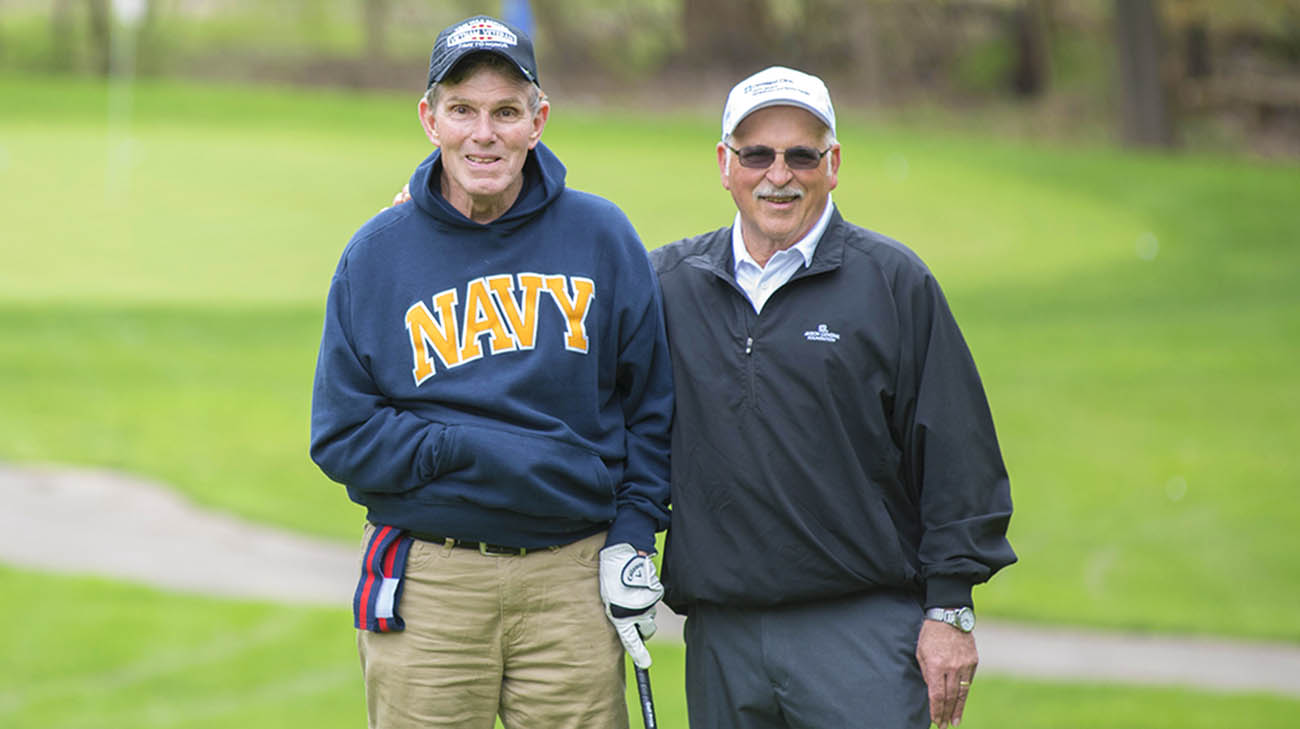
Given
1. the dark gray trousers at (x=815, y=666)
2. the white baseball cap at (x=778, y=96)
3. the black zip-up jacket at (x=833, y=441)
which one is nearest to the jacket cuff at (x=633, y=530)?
the black zip-up jacket at (x=833, y=441)

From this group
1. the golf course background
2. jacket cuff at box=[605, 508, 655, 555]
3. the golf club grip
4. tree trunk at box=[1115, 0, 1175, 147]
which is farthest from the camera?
tree trunk at box=[1115, 0, 1175, 147]

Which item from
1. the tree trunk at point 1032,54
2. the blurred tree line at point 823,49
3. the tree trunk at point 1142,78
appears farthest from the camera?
the tree trunk at point 1032,54

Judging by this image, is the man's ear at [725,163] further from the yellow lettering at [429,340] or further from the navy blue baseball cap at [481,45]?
the yellow lettering at [429,340]

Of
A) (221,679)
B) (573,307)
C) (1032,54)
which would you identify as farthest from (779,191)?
(1032,54)

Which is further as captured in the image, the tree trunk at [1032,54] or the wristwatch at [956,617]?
the tree trunk at [1032,54]

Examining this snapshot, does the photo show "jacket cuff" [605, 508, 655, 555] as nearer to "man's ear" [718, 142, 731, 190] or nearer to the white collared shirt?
the white collared shirt

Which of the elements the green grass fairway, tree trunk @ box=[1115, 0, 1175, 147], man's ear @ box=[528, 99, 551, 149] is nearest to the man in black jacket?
man's ear @ box=[528, 99, 551, 149]

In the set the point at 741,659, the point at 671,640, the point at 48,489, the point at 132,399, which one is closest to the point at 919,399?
the point at 741,659

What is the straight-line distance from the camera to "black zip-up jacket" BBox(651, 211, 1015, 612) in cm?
296

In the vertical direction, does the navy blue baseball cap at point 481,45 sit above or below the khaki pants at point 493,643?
above

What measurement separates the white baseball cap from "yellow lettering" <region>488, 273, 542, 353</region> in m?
0.49

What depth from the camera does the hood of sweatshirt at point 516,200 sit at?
2883 mm

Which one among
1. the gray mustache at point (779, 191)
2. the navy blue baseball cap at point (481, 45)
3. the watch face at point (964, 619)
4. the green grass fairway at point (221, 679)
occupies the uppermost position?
the navy blue baseball cap at point (481, 45)

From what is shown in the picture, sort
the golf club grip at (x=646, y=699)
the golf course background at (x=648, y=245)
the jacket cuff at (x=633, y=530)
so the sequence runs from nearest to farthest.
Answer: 1. the jacket cuff at (x=633, y=530)
2. the golf club grip at (x=646, y=699)
3. the golf course background at (x=648, y=245)
